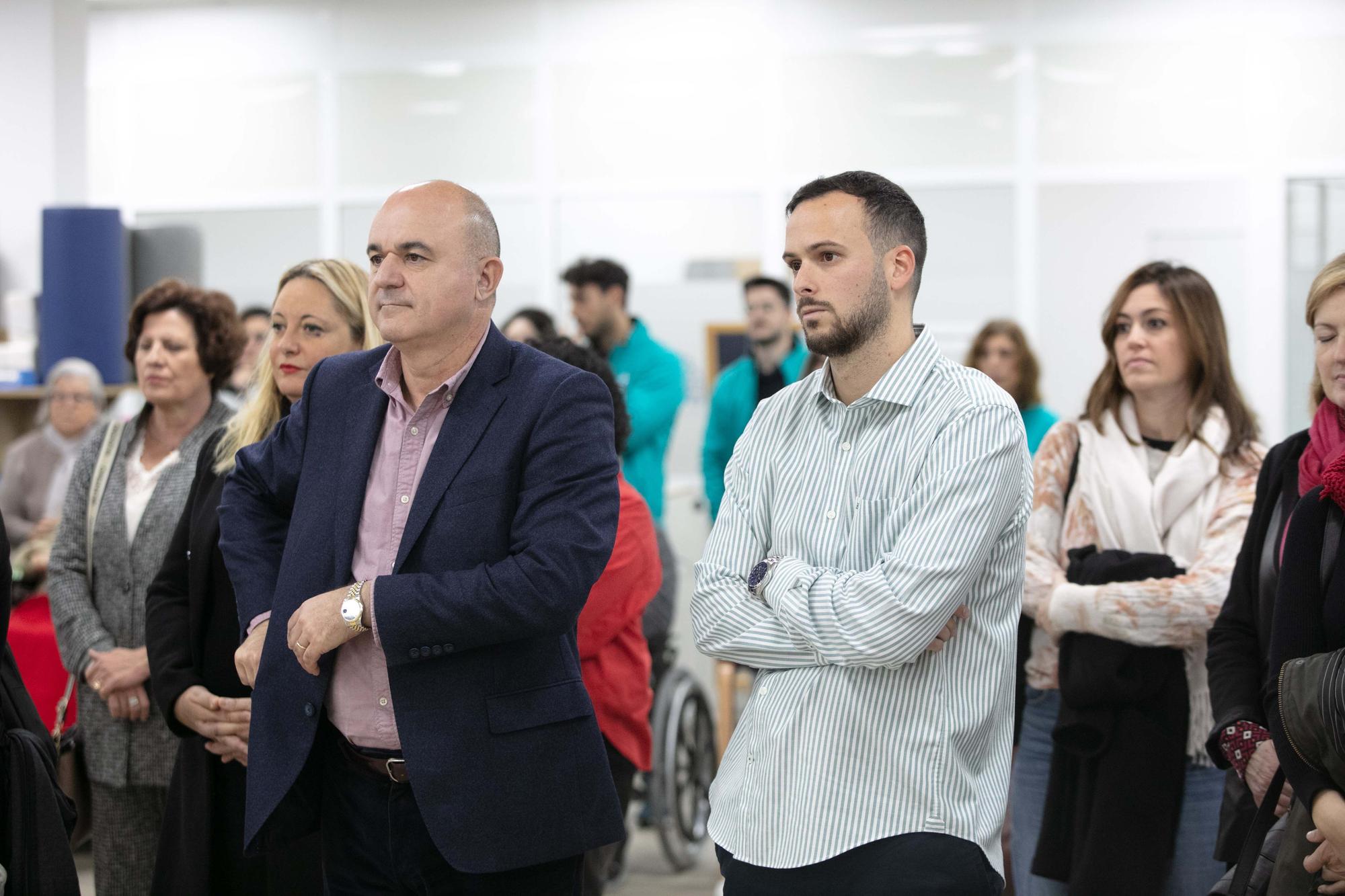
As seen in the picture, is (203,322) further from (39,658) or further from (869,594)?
(869,594)

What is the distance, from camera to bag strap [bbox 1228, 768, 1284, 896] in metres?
2.14

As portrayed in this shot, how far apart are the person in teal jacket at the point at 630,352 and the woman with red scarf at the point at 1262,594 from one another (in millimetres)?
3174

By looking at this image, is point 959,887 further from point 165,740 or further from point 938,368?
point 165,740

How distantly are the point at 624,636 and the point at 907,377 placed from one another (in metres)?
1.16

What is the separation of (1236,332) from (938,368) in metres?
6.14

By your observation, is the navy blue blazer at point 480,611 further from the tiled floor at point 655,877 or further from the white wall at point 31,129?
the white wall at point 31,129

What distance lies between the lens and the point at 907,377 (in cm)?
203

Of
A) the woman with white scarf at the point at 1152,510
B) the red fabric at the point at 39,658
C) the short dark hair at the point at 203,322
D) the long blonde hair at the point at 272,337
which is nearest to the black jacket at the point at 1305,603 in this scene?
the woman with white scarf at the point at 1152,510

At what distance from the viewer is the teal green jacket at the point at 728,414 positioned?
554 centimetres

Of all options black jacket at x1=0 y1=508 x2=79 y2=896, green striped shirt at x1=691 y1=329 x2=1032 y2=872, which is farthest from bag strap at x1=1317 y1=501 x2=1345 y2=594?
black jacket at x1=0 y1=508 x2=79 y2=896

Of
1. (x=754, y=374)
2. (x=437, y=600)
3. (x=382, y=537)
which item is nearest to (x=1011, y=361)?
(x=754, y=374)

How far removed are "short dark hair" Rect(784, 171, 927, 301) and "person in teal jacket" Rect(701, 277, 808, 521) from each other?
3.42m

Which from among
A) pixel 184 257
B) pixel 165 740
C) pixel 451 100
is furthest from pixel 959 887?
pixel 451 100

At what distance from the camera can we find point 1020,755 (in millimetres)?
2938
